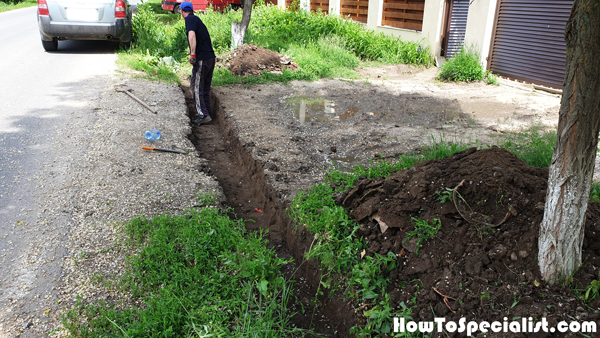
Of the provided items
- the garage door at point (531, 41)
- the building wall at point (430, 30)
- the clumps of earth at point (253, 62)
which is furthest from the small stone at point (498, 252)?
the building wall at point (430, 30)

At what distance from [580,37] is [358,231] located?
1.91 meters

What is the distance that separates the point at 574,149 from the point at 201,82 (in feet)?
19.3

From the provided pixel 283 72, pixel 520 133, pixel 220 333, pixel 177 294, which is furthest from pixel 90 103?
pixel 520 133

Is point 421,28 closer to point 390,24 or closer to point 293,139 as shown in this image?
point 390,24

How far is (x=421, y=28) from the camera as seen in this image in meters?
11.9

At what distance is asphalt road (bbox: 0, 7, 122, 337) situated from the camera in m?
2.82

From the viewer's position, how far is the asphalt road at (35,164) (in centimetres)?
282

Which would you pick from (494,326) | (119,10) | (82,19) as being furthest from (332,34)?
(494,326)

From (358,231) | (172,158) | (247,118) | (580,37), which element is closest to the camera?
(580,37)

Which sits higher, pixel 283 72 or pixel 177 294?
pixel 283 72

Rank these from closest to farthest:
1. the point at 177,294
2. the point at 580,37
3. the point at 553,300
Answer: the point at 580,37 → the point at 553,300 → the point at 177,294

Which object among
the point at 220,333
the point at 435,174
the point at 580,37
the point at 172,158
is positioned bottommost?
the point at 220,333

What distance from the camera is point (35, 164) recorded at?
4.73 metres

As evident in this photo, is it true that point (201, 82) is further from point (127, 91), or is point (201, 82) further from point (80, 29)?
point (80, 29)
